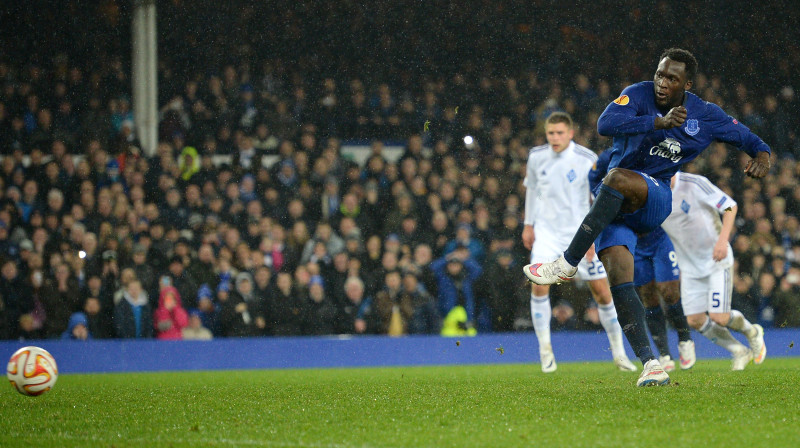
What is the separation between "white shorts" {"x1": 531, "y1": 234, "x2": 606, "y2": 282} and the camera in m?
8.07

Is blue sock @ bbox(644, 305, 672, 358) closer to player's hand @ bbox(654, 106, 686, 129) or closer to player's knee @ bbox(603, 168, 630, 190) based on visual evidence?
player's knee @ bbox(603, 168, 630, 190)

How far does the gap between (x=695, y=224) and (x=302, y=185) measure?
6.35 metres

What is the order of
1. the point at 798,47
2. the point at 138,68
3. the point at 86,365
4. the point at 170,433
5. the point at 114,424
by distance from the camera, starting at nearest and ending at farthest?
the point at 170,433 → the point at 114,424 → the point at 86,365 → the point at 138,68 → the point at 798,47

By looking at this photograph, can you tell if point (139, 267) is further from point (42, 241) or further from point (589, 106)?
point (589, 106)

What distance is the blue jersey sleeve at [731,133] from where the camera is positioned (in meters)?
5.70

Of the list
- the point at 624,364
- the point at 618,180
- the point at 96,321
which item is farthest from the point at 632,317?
the point at 96,321

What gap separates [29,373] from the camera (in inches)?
216

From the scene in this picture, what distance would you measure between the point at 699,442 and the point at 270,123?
11558 mm

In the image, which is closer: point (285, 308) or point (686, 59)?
point (686, 59)

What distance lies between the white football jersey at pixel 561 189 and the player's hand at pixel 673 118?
3.17 metres

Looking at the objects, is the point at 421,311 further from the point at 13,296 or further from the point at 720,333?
the point at 13,296

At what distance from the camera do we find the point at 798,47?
18031mm

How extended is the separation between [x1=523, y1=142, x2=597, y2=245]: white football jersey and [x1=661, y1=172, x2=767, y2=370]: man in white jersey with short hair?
76 cm

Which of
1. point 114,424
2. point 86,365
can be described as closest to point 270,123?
point 86,365
